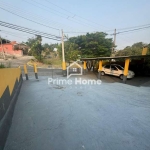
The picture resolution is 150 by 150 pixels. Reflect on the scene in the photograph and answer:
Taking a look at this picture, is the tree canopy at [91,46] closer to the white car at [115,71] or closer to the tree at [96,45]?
the tree at [96,45]

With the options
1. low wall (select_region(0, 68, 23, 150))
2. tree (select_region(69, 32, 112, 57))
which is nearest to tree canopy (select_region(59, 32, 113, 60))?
tree (select_region(69, 32, 112, 57))

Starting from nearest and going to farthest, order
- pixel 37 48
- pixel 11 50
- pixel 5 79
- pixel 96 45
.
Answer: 1. pixel 5 79
2. pixel 96 45
3. pixel 37 48
4. pixel 11 50

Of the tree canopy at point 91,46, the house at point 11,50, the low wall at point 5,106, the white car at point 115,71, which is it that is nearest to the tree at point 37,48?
the tree canopy at point 91,46

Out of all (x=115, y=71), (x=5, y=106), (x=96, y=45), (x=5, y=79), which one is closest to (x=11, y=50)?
(x=96, y=45)

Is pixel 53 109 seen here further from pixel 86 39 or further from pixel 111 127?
pixel 86 39

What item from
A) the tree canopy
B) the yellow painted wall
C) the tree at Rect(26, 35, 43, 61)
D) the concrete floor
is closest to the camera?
the concrete floor

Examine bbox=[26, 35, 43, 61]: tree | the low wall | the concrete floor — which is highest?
bbox=[26, 35, 43, 61]: tree

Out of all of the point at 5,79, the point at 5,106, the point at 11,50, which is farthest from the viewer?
the point at 11,50

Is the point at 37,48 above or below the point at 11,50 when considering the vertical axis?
→ below

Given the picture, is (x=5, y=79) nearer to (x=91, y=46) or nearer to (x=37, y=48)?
(x=91, y=46)

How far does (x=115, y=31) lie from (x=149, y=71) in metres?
9.80

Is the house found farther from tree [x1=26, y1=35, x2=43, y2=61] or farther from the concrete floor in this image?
the concrete floor

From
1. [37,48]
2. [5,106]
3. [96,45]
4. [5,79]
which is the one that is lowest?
[5,106]

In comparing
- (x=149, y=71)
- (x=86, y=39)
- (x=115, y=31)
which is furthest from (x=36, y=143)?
(x=86, y=39)
